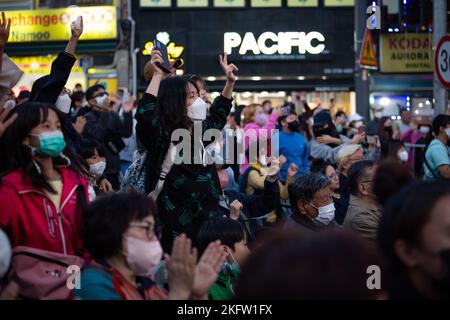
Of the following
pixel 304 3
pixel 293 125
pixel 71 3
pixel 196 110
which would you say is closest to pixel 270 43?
pixel 304 3

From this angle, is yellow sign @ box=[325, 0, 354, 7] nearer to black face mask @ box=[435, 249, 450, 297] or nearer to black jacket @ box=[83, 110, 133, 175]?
black jacket @ box=[83, 110, 133, 175]

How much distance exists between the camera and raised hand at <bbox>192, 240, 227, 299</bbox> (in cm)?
411

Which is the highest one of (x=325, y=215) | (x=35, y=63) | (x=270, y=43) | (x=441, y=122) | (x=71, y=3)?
(x=71, y=3)

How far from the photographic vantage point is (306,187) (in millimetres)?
7477

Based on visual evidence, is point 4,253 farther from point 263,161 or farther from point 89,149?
point 263,161

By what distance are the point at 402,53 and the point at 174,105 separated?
82.1 feet

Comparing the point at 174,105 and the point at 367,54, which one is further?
the point at 367,54

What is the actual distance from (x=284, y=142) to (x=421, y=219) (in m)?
9.71

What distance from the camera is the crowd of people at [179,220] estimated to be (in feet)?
8.61

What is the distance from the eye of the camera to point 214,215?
6387 millimetres

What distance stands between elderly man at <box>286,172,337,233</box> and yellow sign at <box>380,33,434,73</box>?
23.5m

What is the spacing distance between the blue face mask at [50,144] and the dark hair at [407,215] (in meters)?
1.92
